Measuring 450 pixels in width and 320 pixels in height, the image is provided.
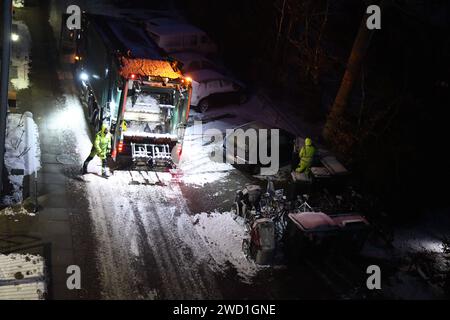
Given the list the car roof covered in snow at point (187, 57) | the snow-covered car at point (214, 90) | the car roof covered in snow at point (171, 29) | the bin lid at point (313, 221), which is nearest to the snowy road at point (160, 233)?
the bin lid at point (313, 221)

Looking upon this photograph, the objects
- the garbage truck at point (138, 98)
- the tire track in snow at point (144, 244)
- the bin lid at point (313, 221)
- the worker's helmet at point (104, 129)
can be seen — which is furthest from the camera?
the garbage truck at point (138, 98)

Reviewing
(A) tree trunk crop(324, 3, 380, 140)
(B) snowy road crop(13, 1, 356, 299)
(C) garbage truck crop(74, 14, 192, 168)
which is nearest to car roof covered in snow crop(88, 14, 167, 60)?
(C) garbage truck crop(74, 14, 192, 168)

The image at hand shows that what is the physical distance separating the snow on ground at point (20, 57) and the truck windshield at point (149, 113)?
5.33 m

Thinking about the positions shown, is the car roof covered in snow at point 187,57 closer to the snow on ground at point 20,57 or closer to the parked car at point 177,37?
the parked car at point 177,37

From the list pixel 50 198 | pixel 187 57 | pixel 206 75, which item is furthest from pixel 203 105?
pixel 50 198

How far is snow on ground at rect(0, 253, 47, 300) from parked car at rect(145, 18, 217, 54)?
11630mm

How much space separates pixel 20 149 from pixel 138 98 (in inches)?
138

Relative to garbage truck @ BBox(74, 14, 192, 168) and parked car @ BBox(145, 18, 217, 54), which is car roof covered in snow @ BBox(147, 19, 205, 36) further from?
garbage truck @ BBox(74, 14, 192, 168)

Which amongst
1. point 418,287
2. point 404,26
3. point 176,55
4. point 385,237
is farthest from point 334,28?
point 418,287

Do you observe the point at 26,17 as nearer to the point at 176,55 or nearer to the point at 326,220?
the point at 176,55

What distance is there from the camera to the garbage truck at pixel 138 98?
1241 centimetres

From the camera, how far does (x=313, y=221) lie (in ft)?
33.2

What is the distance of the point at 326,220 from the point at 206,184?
4.08m

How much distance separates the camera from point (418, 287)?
10.1 meters
